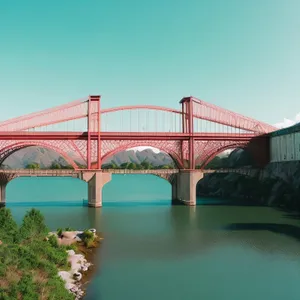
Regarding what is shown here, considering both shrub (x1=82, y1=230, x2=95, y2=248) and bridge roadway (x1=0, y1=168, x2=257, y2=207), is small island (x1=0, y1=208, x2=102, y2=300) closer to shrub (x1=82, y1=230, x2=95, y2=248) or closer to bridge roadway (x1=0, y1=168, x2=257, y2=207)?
shrub (x1=82, y1=230, x2=95, y2=248)

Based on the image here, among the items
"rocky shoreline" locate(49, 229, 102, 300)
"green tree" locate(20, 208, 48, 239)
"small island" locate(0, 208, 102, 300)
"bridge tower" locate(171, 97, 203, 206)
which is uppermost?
"bridge tower" locate(171, 97, 203, 206)

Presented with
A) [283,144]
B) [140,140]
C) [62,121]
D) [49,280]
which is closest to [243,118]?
[283,144]

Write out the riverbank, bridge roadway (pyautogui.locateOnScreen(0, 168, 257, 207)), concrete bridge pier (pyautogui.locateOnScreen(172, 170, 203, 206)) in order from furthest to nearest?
concrete bridge pier (pyautogui.locateOnScreen(172, 170, 203, 206)), bridge roadway (pyautogui.locateOnScreen(0, 168, 257, 207)), the riverbank

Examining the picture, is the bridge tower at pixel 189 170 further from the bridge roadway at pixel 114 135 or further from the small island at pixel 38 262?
the small island at pixel 38 262

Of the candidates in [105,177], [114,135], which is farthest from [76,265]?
[114,135]

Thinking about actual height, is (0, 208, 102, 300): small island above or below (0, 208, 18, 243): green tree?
below

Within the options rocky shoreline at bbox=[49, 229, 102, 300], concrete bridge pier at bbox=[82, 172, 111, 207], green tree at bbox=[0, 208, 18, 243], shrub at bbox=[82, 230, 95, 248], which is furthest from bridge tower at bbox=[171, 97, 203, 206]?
green tree at bbox=[0, 208, 18, 243]

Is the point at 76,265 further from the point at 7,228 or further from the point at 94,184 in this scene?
the point at 94,184

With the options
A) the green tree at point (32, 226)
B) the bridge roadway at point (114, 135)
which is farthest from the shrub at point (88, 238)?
the bridge roadway at point (114, 135)
